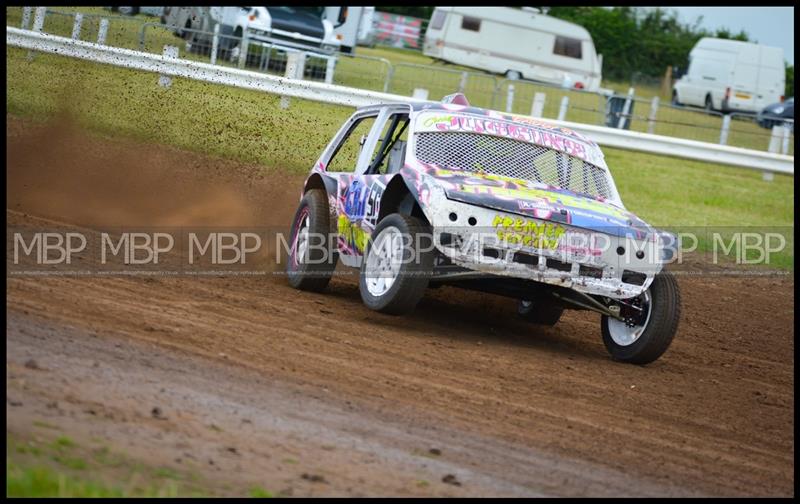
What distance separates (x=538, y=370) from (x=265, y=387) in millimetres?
2249

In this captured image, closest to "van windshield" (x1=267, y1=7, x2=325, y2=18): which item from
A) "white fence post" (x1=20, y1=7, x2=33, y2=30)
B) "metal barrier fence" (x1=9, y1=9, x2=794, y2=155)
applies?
"metal barrier fence" (x1=9, y1=9, x2=794, y2=155)

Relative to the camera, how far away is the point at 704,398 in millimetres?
7477

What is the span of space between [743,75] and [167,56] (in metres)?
25.9

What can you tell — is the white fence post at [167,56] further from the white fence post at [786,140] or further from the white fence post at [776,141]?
the white fence post at [786,140]

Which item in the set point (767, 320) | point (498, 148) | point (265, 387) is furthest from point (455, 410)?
point (767, 320)

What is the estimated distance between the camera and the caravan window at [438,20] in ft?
134

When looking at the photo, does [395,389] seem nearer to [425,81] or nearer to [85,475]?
[85,475]

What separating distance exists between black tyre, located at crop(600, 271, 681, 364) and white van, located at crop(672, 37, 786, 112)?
30982 millimetres

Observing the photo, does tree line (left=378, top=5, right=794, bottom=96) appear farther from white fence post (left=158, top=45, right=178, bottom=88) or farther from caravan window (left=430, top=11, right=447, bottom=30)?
white fence post (left=158, top=45, right=178, bottom=88)

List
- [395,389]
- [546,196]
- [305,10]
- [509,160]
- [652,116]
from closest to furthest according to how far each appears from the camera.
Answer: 1. [395,389]
2. [546,196]
3. [509,160]
4. [652,116]
5. [305,10]

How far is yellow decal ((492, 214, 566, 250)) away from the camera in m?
7.70

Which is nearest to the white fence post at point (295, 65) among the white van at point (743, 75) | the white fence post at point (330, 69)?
the white fence post at point (330, 69)

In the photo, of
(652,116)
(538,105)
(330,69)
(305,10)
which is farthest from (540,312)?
(305,10)

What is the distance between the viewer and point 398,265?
7.87m
